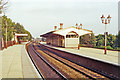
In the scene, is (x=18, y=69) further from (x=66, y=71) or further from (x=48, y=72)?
(x=66, y=71)

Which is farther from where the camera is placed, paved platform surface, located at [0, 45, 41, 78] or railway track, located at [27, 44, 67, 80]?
railway track, located at [27, 44, 67, 80]

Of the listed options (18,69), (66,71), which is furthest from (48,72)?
(18,69)

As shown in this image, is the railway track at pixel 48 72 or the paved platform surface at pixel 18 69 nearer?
the paved platform surface at pixel 18 69

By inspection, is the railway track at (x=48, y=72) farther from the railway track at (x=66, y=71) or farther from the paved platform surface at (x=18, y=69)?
the paved platform surface at (x=18, y=69)

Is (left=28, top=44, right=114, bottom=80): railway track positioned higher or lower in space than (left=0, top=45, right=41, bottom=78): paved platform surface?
lower

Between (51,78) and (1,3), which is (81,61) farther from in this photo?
(1,3)

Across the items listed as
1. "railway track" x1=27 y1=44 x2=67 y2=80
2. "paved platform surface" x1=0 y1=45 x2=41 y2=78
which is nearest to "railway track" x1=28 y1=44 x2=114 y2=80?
"railway track" x1=27 y1=44 x2=67 y2=80

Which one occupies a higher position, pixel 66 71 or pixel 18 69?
pixel 18 69

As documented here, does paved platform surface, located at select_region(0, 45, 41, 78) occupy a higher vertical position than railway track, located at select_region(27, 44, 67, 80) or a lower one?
higher

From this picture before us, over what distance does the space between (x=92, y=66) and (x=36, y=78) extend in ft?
22.5

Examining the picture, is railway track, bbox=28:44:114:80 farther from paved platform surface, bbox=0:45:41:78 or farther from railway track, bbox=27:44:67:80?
paved platform surface, bbox=0:45:41:78

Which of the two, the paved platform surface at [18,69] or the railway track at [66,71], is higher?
the paved platform surface at [18,69]

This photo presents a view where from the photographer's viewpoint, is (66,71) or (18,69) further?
(66,71)

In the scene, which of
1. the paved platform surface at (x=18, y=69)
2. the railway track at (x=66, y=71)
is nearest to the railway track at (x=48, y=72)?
the railway track at (x=66, y=71)
